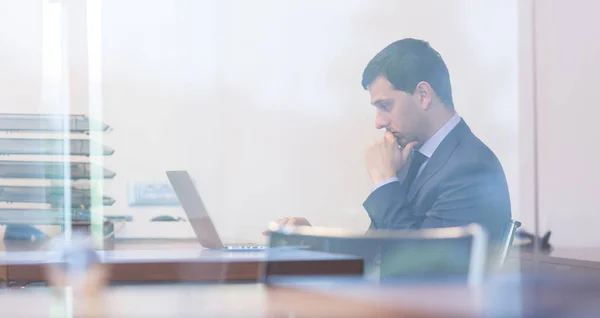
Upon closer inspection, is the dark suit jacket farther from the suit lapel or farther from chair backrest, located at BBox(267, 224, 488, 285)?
chair backrest, located at BBox(267, 224, 488, 285)

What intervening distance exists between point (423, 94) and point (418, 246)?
54.7 inches

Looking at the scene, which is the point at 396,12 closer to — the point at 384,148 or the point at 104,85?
the point at 384,148

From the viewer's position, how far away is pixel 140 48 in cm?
330

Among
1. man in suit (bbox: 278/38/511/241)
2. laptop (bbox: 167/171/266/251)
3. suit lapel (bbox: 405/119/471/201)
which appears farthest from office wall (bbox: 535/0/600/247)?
laptop (bbox: 167/171/266/251)

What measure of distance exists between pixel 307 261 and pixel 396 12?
6.57 feet

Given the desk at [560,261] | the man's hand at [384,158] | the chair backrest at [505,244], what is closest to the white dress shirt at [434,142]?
the man's hand at [384,158]

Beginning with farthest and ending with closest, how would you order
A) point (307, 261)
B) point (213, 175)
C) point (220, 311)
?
point (213, 175) < point (307, 261) < point (220, 311)

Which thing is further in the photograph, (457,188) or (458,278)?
(457,188)

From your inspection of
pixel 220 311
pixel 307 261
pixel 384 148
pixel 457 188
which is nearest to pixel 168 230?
pixel 384 148

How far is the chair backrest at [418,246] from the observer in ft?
5.04

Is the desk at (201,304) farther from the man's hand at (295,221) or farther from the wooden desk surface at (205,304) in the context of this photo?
the man's hand at (295,221)

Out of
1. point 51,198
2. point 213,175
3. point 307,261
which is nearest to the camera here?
point 307,261

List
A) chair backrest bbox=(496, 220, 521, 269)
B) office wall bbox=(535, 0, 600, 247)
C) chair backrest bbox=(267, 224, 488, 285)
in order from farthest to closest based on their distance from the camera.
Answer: office wall bbox=(535, 0, 600, 247)
chair backrest bbox=(496, 220, 521, 269)
chair backrest bbox=(267, 224, 488, 285)

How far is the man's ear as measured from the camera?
10.6 feet
